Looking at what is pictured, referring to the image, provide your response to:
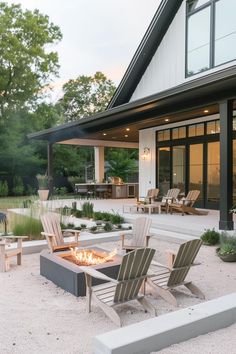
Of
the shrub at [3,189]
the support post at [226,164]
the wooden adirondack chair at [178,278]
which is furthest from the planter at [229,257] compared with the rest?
the shrub at [3,189]

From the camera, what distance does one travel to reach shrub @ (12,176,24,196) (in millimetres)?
22000

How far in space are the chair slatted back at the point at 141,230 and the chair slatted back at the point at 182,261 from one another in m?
1.65

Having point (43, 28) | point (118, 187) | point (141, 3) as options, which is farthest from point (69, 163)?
point (141, 3)

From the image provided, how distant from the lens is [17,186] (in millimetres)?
22328

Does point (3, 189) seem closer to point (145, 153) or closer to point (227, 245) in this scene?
point (145, 153)

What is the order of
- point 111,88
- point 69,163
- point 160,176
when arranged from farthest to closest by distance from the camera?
point 111,88 → point 69,163 → point 160,176

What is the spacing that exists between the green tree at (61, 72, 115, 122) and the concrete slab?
33824mm

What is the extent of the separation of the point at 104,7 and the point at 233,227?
51.7 ft

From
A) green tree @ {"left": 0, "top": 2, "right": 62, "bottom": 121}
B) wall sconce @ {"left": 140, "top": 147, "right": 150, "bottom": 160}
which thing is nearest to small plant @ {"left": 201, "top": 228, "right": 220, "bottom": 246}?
wall sconce @ {"left": 140, "top": 147, "right": 150, "bottom": 160}

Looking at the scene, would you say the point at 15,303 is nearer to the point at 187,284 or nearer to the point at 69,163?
the point at 187,284

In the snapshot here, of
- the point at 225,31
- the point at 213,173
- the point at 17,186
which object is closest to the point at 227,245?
the point at 213,173

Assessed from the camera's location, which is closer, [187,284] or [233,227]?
[187,284]

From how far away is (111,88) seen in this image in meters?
36.8

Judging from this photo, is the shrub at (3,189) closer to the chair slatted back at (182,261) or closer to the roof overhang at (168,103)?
the roof overhang at (168,103)
